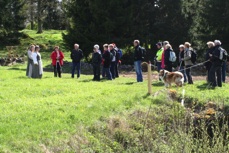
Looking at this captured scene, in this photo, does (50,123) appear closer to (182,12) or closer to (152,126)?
(152,126)

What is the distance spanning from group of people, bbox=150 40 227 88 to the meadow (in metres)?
0.63

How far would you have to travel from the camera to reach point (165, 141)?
28.7 feet

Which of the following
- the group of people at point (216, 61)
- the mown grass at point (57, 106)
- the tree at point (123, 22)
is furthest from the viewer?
the tree at point (123, 22)

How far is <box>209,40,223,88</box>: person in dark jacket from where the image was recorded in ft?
47.5

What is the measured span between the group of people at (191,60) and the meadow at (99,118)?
2.08 ft

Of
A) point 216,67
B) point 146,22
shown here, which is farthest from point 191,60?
point 146,22

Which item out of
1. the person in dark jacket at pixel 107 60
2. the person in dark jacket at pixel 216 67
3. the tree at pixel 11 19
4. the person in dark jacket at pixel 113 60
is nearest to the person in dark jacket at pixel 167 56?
the person in dark jacket at pixel 216 67

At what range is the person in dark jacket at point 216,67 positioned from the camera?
47.5ft

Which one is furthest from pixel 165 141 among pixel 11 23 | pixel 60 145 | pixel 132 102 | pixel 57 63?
pixel 11 23

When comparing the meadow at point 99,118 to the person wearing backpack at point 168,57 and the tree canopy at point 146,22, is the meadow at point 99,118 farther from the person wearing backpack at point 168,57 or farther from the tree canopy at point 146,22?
the tree canopy at point 146,22

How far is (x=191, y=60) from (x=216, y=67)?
1506 millimetres

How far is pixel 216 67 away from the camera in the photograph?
14.7 m

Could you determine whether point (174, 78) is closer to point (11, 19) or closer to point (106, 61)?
point (106, 61)

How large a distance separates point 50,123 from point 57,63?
10027 mm
